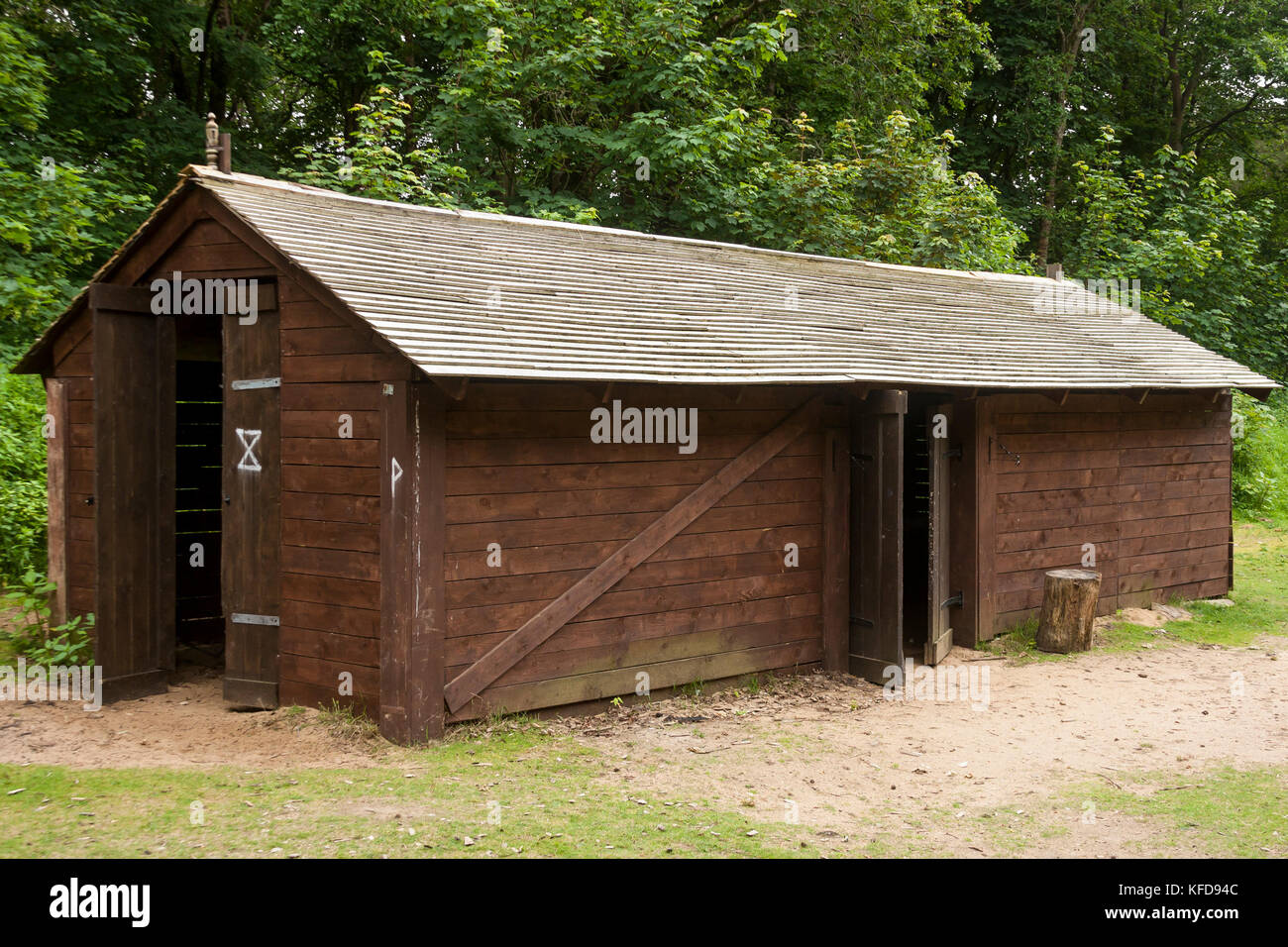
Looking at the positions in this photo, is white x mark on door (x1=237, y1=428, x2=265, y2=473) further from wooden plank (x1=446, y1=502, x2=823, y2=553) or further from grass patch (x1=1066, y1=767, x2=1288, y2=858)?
grass patch (x1=1066, y1=767, x2=1288, y2=858)

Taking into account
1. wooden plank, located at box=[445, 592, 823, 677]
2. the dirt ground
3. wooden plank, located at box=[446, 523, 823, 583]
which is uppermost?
wooden plank, located at box=[446, 523, 823, 583]

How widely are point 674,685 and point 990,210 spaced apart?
769 inches

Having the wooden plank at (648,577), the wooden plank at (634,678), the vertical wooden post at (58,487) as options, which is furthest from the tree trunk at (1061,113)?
the vertical wooden post at (58,487)

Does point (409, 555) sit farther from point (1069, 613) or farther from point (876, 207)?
point (876, 207)

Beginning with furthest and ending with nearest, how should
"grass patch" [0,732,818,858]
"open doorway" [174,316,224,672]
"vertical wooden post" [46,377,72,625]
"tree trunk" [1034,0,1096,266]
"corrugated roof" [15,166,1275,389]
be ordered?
"tree trunk" [1034,0,1096,266]
"open doorway" [174,316,224,672]
"vertical wooden post" [46,377,72,625]
"corrugated roof" [15,166,1275,389]
"grass patch" [0,732,818,858]

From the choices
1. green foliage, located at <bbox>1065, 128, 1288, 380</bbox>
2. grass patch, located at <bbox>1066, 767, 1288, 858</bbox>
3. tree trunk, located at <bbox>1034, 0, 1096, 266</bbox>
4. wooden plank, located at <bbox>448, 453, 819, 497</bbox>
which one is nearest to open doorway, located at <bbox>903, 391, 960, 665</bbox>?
wooden plank, located at <bbox>448, 453, 819, 497</bbox>

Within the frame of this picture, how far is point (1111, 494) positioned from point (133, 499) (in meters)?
10.3

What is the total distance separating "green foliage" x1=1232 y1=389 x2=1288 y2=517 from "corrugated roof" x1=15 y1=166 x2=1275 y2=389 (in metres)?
6.55

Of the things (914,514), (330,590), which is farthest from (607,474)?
(914,514)

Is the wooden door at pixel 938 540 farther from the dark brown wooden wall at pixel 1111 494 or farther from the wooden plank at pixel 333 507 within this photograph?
the wooden plank at pixel 333 507

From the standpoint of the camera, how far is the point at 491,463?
23.5 feet

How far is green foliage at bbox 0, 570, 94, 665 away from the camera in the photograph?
8.16m

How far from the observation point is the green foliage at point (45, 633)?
26.8 ft

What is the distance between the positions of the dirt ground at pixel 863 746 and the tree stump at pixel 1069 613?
3.83 feet
